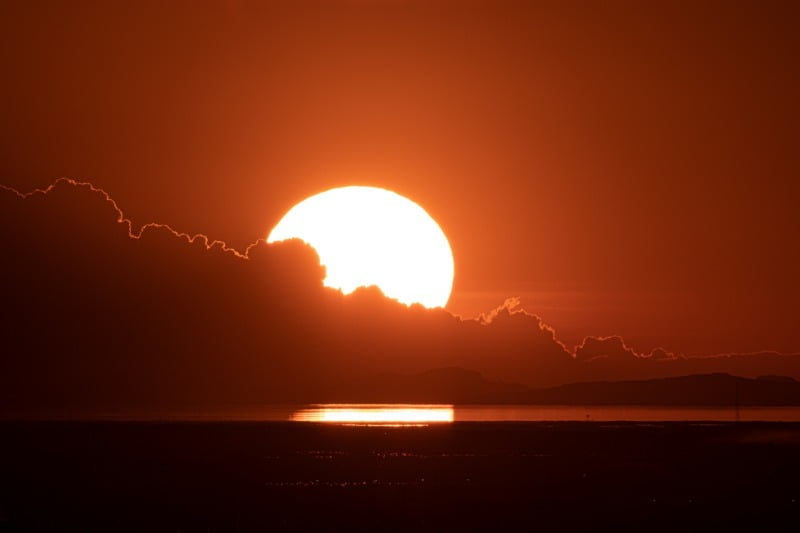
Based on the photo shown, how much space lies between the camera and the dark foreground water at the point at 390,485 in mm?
48719

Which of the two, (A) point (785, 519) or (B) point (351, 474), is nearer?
(A) point (785, 519)

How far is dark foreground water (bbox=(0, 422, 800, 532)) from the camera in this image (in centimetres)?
4872

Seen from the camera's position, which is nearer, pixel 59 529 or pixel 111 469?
pixel 59 529

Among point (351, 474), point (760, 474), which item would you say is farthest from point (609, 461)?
point (351, 474)

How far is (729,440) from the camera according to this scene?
377ft

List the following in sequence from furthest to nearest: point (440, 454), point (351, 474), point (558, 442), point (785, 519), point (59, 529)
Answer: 1. point (558, 442)
2. point (440, 454)
3. point (351, 474)
4. point (785, 519)
5. point (59, 529)

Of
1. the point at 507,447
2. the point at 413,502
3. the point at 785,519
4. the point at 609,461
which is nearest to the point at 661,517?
the point at 785,519

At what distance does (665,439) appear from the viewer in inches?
4710

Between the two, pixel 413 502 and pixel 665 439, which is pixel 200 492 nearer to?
pixel 413 502

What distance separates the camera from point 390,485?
6388cm

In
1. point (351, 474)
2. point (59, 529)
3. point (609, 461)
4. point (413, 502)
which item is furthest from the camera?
point (609, 461)

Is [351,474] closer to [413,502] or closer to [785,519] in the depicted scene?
[413,502]

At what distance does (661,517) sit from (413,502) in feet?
40.9

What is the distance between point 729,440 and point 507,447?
27.3 meters
